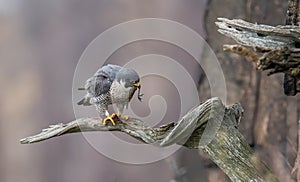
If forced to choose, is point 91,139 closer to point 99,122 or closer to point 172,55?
point 172,55

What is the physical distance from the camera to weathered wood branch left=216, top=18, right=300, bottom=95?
2.78ft

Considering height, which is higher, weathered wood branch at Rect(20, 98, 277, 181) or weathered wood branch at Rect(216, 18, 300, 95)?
weathered wood branch at Rect(216, 18, 300, 95)

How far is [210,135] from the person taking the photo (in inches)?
39.9

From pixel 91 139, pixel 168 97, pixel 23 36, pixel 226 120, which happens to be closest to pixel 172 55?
pixel 168 97

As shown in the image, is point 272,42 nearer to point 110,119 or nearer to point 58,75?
point 110,119

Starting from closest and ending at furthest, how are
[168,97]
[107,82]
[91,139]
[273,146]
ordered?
A: 1. [107,82]
2. [273,146]
3. [168,97]
4. [91,139]

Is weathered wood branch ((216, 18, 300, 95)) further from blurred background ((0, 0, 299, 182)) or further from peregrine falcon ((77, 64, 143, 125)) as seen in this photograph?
blurred background ((0, 0, 299, 182))

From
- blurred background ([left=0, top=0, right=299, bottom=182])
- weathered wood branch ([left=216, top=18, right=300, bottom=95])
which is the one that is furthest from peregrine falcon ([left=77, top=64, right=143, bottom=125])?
blurred background ([left=0, top=0, right=299, bottom=182])

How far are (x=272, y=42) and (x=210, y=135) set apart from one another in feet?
0.64

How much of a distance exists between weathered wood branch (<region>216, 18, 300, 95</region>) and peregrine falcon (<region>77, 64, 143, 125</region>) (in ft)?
0.54

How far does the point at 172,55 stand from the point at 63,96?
0.47 metres

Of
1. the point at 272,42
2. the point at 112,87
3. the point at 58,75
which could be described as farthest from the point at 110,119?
the point at 58,75

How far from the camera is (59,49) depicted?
2.24 metres

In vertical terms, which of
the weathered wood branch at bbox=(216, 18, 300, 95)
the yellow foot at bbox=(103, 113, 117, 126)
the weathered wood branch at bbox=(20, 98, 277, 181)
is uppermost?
the weathered wood branch at bbox=(216, 18, 300, 95)
